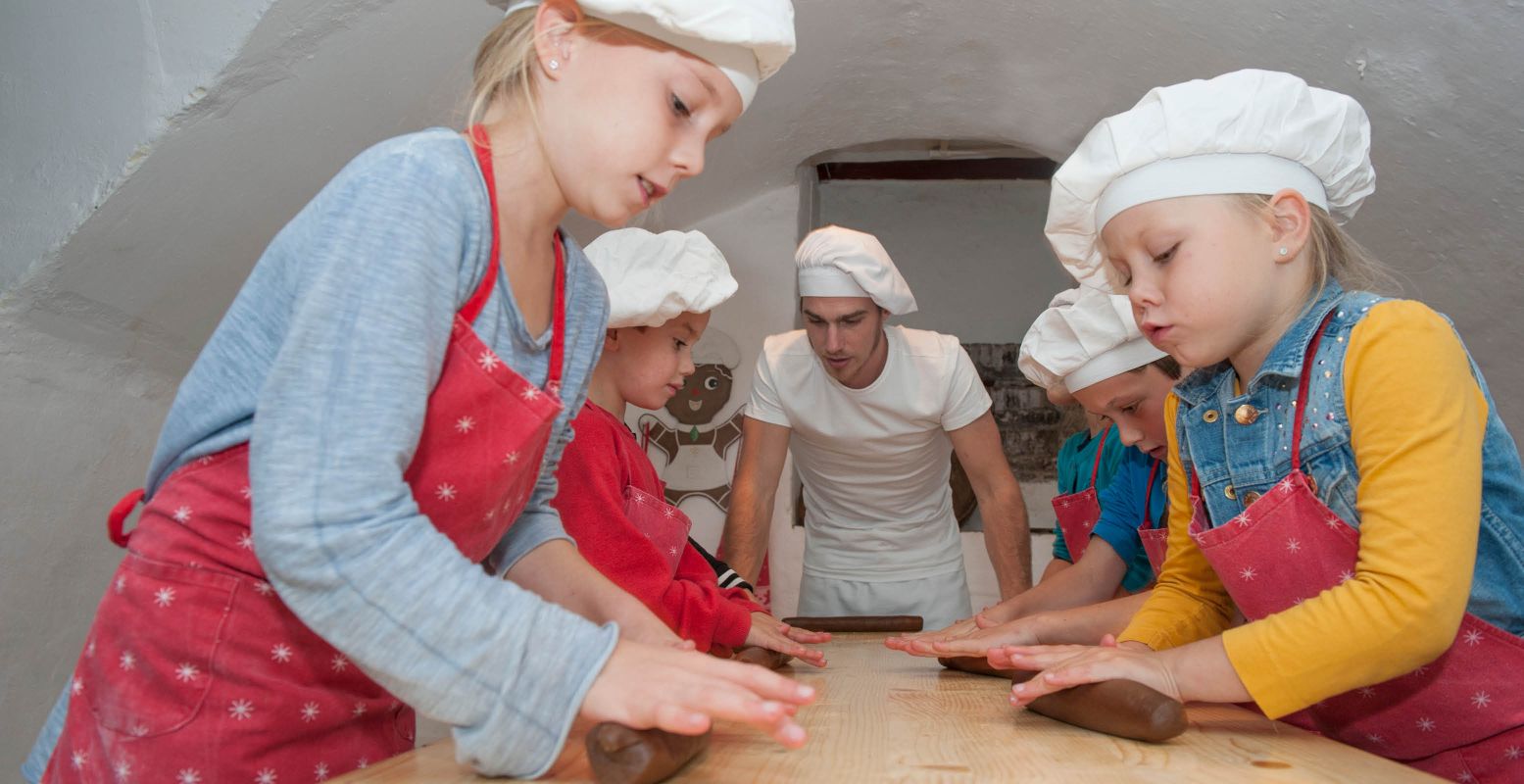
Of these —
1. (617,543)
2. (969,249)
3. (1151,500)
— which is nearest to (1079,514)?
(1151,500)

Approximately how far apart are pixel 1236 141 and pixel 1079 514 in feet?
5.50

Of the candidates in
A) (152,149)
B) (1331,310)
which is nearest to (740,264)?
(152,149)

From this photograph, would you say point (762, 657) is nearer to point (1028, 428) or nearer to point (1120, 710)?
point (1120, 710)

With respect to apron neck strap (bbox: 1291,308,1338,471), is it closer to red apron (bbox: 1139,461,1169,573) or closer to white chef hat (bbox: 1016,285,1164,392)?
red apron (bbox: 1139,461,1169,573)

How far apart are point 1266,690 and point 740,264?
352cm

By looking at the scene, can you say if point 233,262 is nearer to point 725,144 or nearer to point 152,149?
point 152,149

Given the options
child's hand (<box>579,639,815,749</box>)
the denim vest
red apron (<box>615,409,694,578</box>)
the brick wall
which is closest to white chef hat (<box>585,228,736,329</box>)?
red apron (<box>615,409,694,578</box>)

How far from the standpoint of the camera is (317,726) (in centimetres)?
93

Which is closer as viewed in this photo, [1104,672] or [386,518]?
→ [386,518]

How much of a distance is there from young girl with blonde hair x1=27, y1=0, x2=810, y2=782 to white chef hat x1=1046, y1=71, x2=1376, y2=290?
472 mm

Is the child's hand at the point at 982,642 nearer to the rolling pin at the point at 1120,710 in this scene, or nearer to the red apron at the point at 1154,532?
the red apron at the point at 1154,532

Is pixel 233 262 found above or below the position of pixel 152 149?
below

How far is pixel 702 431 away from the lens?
14.9ft

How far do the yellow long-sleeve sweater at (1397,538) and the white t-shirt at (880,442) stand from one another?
194cm
